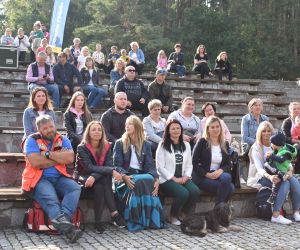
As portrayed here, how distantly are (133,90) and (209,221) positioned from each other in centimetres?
452

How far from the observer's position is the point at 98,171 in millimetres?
6586

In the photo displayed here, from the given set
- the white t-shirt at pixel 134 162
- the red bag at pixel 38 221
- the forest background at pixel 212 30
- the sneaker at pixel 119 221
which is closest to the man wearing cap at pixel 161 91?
the white t-shirt at pixel 134 162

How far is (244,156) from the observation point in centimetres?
871

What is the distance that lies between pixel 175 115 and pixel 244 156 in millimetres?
1334

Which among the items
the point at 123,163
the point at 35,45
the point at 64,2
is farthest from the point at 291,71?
the point at 123,163

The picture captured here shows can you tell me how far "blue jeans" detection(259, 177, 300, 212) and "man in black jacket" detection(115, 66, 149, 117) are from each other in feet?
11.9

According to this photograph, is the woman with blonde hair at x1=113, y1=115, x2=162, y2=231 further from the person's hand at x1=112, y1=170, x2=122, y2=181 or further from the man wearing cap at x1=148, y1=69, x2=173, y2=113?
the man wearing cap at x1=148, y1=69, x2=173, y2=113

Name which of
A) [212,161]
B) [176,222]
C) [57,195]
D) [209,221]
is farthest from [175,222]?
[57,195]

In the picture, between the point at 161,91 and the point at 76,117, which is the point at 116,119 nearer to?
the point at 76,117

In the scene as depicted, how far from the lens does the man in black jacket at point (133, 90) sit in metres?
10.6

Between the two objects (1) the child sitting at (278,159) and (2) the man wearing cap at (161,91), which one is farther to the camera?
(2) the man wearing cap at (161,91)

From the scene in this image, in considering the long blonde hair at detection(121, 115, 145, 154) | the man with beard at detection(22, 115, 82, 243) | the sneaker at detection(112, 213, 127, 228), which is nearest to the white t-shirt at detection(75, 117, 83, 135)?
the long blonde hair at detection(121, 115, 145, 154)

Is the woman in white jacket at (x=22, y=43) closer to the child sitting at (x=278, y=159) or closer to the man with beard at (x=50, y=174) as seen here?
the man with beard at (x=50, y=174)

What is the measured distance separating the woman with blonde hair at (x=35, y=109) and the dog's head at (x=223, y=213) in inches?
113
